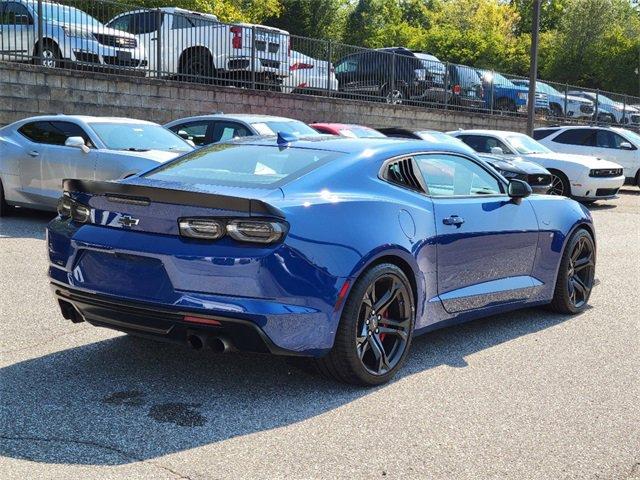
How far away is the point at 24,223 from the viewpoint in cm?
1178

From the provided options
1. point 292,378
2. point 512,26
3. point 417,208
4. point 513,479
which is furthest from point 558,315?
point 512,26

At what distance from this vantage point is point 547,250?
666cm

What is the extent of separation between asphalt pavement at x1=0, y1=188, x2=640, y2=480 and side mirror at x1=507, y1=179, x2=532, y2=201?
39.3 inches

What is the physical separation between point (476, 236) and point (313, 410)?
1.86 metres

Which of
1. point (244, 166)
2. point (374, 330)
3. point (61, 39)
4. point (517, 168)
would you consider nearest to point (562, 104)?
point (517, 168)

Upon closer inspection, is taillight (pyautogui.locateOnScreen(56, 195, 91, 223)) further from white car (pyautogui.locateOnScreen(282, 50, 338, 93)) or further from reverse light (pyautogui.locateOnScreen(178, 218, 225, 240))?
white car (pyautogui.locateOnScreen(282, 50, 338, 93))

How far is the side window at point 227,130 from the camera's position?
13.3 meters

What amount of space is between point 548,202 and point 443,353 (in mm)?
1735

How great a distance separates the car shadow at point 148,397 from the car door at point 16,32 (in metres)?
11.9

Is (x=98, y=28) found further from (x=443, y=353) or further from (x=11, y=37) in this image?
(x=443, y=353)

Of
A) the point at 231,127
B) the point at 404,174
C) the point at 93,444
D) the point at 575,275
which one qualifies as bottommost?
the point at 93,444

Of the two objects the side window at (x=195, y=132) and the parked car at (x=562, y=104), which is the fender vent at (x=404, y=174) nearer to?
the side window at (x=195, y=132)

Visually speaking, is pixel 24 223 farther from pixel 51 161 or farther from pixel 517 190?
pixel 517 190

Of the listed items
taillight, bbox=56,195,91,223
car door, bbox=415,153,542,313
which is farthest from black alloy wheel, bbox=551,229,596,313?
taillight, bbox=56,195,91,223
